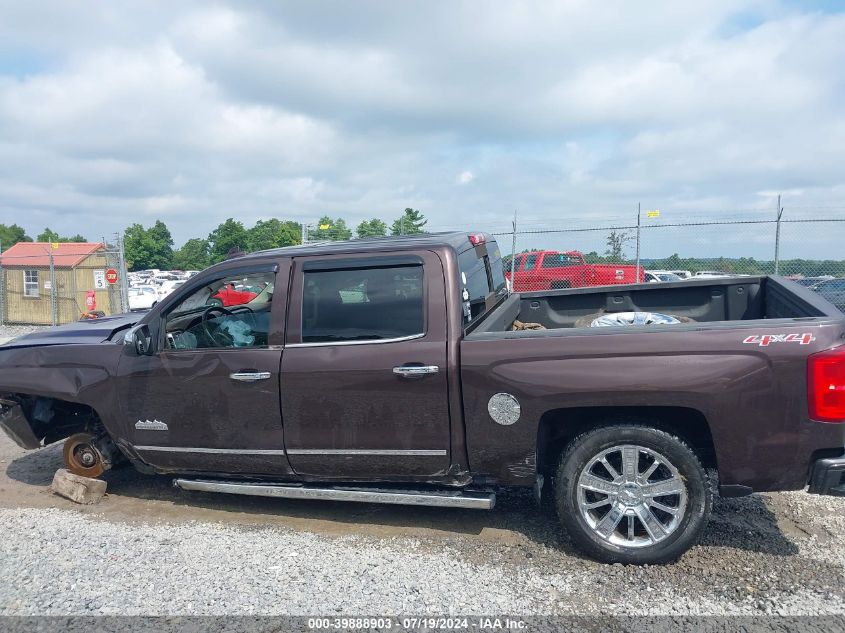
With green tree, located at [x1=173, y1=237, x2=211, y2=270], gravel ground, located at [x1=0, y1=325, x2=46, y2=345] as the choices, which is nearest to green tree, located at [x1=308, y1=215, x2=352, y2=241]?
gravel ground, located at [x1=0, y1=325, x2=46, y2=345]

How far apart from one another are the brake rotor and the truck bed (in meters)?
3.20

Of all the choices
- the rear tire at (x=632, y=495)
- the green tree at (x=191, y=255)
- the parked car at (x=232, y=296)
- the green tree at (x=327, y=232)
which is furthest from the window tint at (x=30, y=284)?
the green tree at (x=191, y=255)

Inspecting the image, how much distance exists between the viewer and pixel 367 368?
3918mm

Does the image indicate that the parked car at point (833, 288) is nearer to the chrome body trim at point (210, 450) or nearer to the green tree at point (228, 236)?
the chrome body trim at point (210, 450)

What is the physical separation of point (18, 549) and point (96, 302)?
16.0 m

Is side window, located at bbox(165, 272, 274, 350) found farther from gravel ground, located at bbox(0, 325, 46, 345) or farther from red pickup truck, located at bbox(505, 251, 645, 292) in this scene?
gravel ground, located at bbox(0, 325, 46, 345)

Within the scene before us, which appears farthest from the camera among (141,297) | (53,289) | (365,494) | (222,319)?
(141,297)

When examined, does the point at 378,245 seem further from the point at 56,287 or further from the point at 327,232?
the point at 56,287

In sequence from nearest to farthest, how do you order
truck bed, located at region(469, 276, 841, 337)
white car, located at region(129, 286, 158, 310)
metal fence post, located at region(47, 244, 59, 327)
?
truck bed, located at region(469, 276, 841, 337)
metal fence post, located at region(47, 244, 59, 327)
white car, located at region(129, 286, 158, 310)

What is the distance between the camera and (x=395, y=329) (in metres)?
3.97

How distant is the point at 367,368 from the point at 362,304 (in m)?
0.42

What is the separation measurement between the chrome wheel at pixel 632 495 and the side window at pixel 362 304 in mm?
1334

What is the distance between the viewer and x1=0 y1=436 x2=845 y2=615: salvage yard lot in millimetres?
3322

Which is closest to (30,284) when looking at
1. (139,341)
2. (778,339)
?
(139,341)
